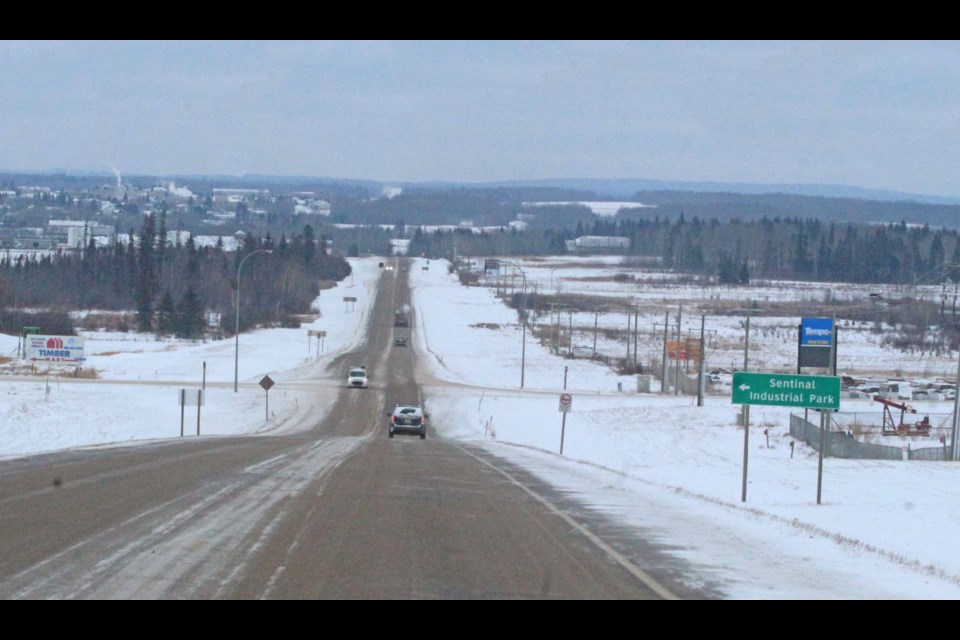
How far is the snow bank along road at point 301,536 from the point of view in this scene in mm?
9922

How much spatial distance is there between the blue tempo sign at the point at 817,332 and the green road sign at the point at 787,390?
1563 centimetres

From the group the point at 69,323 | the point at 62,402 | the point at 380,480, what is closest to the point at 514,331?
the point at 69,323

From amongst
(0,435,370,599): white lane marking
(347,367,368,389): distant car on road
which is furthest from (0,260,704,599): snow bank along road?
(347,367,368,389): distant car on road

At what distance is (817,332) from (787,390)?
16.7m

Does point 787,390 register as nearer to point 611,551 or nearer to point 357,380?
point 611,551

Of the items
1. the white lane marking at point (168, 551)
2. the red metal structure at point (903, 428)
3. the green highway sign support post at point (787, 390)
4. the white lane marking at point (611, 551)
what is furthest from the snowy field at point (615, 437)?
the red metal structure at point (903, 428)

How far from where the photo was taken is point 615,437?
5069 centimetres

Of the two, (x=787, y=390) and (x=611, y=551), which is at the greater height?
(x=787, y=390)

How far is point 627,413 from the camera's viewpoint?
57.4 m

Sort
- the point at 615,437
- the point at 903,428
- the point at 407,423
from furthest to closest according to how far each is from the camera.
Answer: the point at 903,428 < the point at 615,437 < the point at 407,423

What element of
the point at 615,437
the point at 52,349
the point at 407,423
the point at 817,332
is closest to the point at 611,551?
the point at 817,332

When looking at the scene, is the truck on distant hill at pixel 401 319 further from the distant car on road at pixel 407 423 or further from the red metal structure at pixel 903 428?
the distant car on road at pixel 407 423
